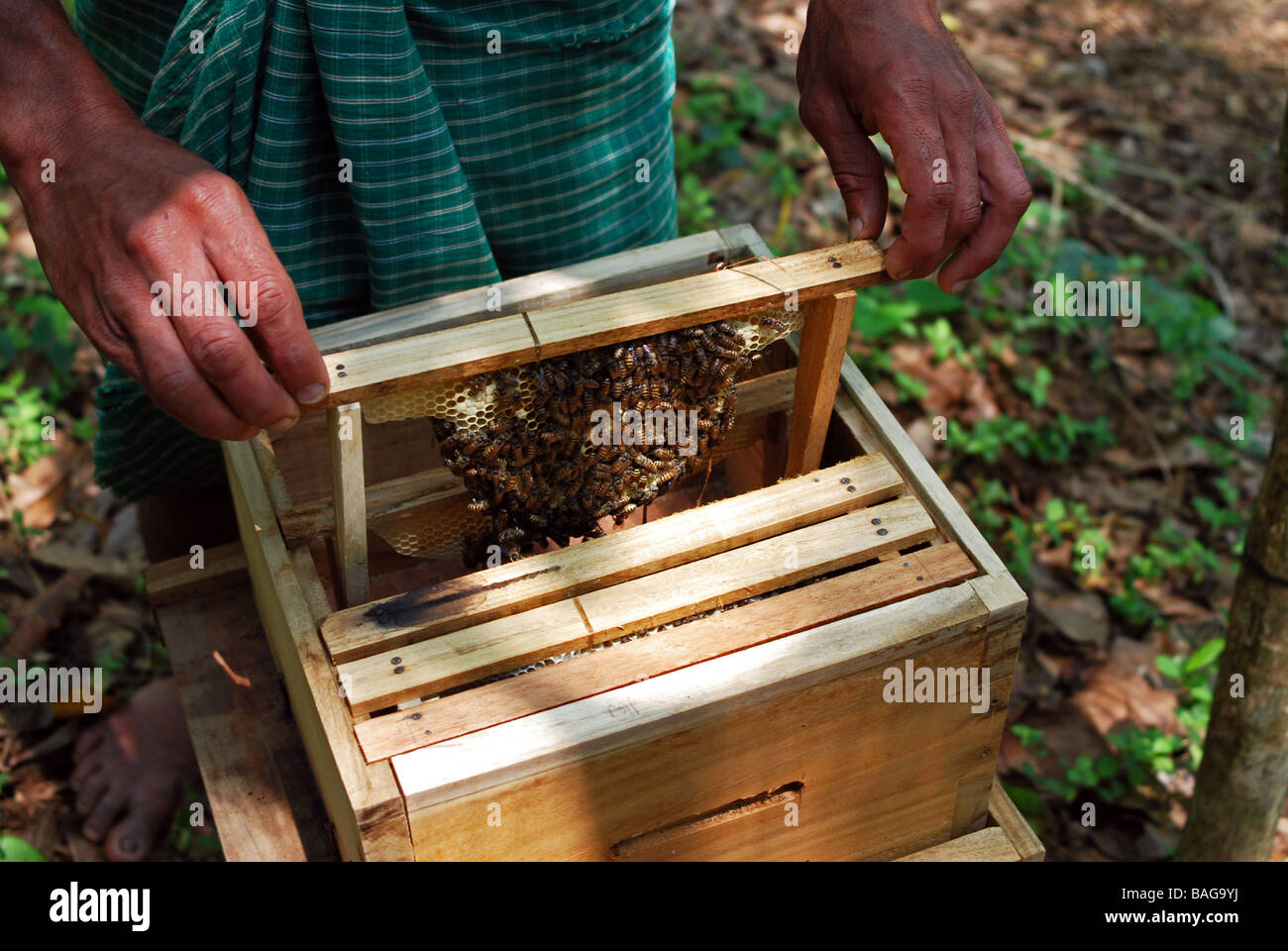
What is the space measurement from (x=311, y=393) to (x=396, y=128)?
0.59 meters

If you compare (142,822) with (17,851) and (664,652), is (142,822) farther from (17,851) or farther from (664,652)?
(664,652)

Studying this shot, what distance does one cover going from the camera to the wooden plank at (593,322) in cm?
151

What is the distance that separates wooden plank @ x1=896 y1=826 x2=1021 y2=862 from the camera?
5.95 ft

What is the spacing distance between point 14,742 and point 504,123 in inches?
73.8

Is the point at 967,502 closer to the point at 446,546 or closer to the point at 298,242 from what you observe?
the point at 446,546

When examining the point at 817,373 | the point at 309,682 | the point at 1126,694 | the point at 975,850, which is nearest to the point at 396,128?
the point at 817,373

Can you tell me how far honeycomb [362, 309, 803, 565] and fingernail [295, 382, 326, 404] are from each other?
125 millimetres

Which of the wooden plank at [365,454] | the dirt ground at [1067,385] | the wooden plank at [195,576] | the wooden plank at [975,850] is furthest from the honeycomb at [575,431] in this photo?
the dirt ground at [1067,385]

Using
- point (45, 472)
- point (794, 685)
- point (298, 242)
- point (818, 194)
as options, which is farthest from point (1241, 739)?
point (45, 472)

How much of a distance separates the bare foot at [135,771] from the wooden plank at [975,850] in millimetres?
1691

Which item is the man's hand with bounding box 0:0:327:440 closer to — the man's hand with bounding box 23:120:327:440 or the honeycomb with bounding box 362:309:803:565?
the man's hand with bounding box 23:120:327:440

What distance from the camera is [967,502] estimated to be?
3242mm

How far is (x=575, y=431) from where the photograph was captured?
5.81ft

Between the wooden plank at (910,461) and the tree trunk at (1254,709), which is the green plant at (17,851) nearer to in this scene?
the wooden plank at (910,461)
